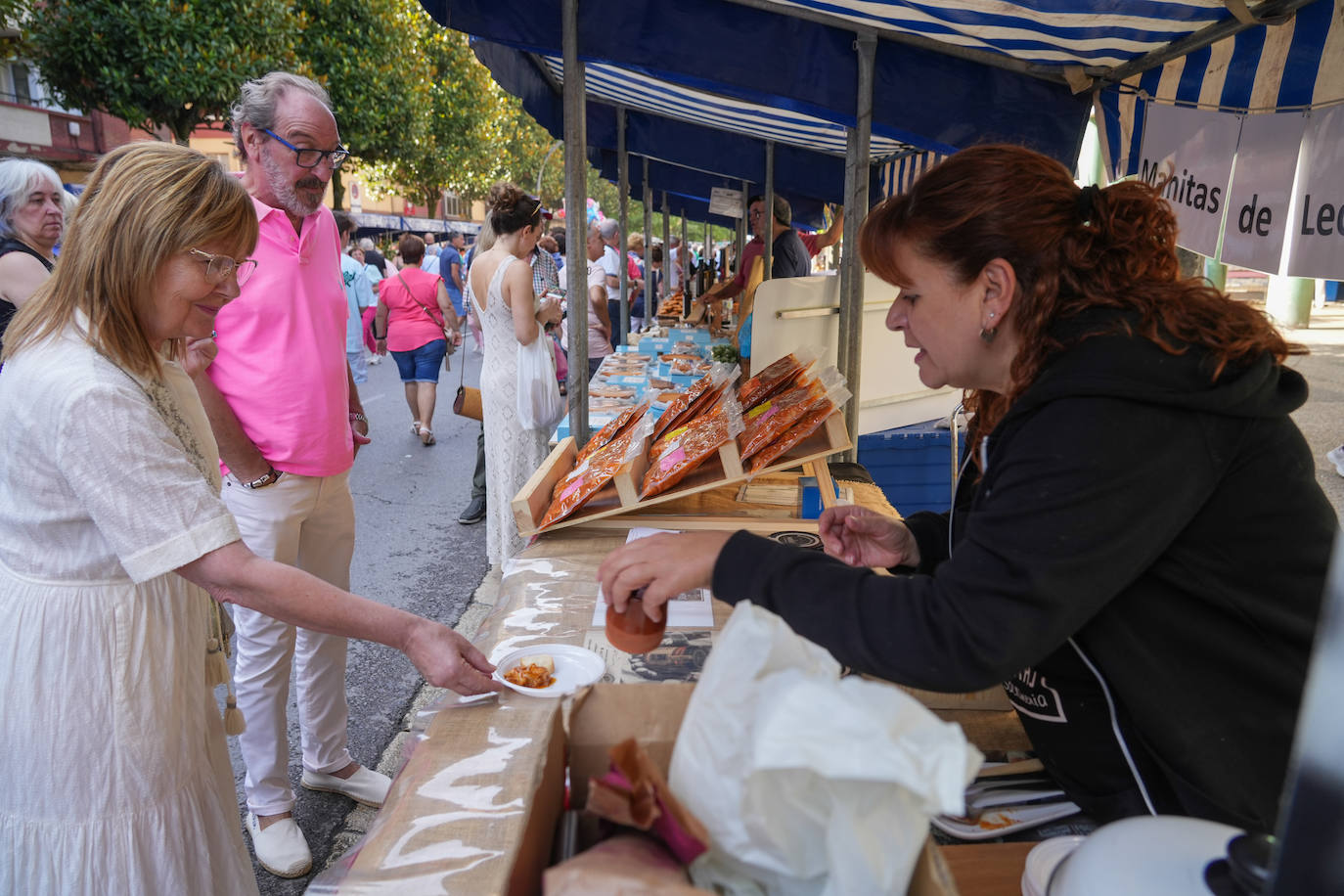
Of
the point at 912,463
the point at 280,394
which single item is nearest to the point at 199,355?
the point at 280,394

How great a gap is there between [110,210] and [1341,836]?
184 cm

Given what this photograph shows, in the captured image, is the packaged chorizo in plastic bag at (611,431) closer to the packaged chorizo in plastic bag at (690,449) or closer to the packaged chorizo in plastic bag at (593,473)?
the packaged chorizo in plastic bag at (593,473)

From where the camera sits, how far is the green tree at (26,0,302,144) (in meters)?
15.2

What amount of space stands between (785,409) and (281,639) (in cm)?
174

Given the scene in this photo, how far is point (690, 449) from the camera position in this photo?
2.46 metres

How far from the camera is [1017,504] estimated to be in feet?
3.42

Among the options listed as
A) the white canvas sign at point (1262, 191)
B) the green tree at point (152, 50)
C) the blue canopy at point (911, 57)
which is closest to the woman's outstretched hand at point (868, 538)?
the white canvas sign at point (1262, 191)

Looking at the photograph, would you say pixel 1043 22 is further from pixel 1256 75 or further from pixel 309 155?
pixel 309 155

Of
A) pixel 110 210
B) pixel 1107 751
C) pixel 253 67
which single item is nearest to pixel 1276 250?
pixel 1107 751

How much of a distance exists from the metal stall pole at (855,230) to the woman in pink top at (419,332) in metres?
5.62

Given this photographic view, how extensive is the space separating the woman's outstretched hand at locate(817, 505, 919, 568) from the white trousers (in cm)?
172

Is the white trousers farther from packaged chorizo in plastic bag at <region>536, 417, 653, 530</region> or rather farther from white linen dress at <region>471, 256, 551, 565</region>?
white linen dress at <region>471, 256, 551, 565</region>

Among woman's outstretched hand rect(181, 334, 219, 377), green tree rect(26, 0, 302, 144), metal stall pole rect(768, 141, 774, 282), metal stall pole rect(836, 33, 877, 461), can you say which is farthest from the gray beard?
green tree rect(26, 0, 302, 144)

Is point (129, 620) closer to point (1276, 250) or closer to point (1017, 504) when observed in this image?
point (1017, 504)
